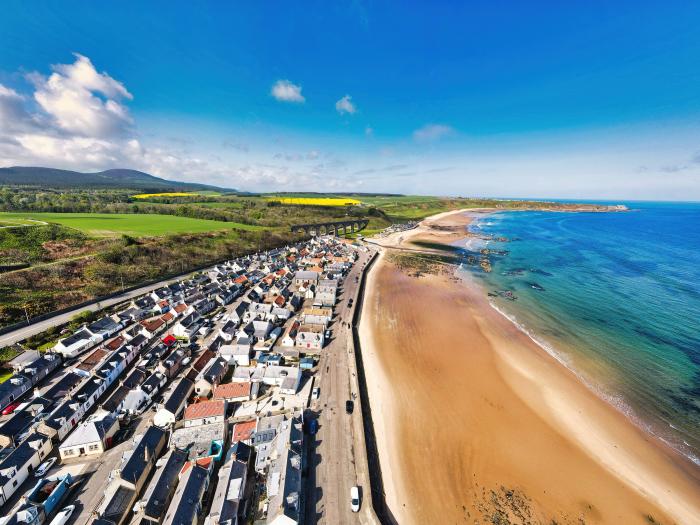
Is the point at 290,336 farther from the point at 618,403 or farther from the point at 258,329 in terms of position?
the point at 618,403

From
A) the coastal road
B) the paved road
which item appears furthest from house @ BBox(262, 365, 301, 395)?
the paved road

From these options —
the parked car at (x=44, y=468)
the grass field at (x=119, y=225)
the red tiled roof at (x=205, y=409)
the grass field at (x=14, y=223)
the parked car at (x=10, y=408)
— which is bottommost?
the parked car at (x=44, y=468)

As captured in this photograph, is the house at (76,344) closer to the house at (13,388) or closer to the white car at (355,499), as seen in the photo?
the house at (13,388)

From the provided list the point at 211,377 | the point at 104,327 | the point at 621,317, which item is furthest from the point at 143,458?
the point at 621,317

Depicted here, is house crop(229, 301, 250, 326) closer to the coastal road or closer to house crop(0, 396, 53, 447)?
the coastal road

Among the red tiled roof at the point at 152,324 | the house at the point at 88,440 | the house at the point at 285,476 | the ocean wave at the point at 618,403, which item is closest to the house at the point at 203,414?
the house at the point at 88,440
